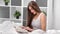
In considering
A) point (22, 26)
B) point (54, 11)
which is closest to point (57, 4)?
point (54, 11)

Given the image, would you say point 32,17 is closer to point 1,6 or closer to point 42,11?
point 42,11

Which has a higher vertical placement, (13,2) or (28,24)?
(13,2)

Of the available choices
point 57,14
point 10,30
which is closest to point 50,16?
point 57,14

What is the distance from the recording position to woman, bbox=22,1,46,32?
1.57 feet

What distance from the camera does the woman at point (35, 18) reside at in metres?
0.48

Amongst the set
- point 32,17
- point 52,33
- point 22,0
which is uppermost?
point 22,0

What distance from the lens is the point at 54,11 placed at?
490 millimetres

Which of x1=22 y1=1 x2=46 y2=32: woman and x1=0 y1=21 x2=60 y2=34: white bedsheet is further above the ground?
x1=22 y1=1 x2=46 y2=32: woman

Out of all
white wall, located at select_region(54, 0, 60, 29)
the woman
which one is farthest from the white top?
white wall, located at select_region(54, 0, 60, 29)

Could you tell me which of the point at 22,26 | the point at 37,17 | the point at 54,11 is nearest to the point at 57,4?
the point at 54,11

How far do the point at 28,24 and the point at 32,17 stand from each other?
52mm

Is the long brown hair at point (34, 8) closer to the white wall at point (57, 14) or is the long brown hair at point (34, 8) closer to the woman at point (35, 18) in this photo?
the woman at point (35, 18)

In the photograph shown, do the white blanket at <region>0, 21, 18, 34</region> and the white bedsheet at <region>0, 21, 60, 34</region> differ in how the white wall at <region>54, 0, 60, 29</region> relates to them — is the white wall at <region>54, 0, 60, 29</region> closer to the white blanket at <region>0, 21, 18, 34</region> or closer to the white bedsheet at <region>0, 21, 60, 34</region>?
the white bedsheet at <region>0, 21, 60, 34</region>

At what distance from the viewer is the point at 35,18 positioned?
0.48 m
